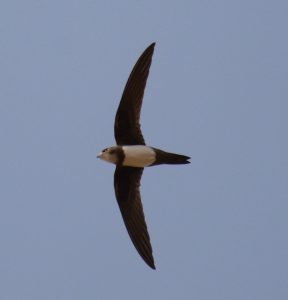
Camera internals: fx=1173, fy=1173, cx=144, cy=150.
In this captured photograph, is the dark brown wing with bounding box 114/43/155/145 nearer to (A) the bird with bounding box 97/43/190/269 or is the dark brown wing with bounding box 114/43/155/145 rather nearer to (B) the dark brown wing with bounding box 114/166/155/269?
(A) the bird with bounding box 97/43/190/269

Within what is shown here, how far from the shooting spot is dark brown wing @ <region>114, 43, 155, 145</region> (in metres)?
8.05

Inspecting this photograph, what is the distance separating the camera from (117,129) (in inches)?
320

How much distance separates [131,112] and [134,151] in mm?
273

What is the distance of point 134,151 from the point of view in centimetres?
808

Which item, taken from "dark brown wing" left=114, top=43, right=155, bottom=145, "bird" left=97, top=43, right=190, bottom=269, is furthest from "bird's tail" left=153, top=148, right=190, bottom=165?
"dark brown wing" left=114, top=43, right=155, bottom=145

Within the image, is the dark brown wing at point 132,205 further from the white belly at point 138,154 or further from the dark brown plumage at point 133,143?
the white belly at point 138,154

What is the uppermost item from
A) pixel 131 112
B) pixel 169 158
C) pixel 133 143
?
pixel 131 112

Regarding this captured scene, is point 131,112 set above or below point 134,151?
above

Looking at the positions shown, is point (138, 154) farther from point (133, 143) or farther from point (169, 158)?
point (169, 158)

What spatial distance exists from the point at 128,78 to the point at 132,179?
72 centimetres

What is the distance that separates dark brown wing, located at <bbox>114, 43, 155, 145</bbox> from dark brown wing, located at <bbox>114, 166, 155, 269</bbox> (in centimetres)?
23

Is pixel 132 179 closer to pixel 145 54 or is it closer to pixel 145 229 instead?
pixel 145 229

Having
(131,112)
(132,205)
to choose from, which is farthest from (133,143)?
(132,205)

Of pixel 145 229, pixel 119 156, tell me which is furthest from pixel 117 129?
pixel 145 229
